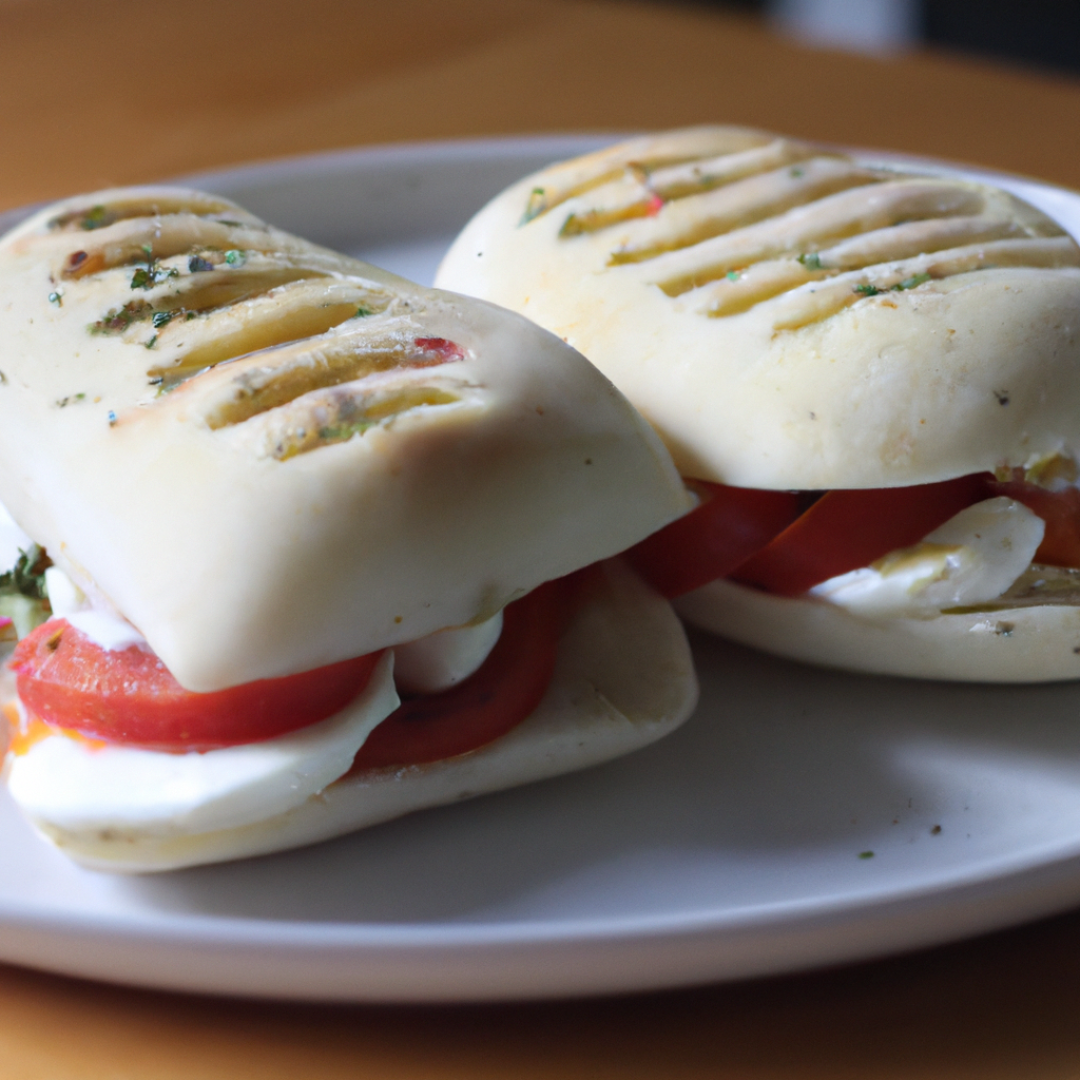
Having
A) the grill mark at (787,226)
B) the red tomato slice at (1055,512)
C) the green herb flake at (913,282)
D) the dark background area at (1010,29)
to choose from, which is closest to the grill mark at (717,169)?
the grill mark at (787,226)

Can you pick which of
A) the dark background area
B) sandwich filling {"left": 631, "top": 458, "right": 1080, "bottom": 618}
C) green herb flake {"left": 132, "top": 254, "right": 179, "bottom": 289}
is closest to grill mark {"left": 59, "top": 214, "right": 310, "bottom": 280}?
green herb flake {"left": 132, "top": 254, "right": 179, "bottom": 289}

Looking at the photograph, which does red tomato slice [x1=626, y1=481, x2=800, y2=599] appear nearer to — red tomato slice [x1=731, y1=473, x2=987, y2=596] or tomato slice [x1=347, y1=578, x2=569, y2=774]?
red tomato slice [x1=731, y1=473, x2=987, y2=596]

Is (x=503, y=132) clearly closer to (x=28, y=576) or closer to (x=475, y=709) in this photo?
(x=28, y=576)

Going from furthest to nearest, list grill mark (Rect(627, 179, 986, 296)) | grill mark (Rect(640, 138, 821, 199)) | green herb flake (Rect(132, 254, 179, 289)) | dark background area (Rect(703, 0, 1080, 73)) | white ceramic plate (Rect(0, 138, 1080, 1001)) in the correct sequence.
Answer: dark background area (Rect(703, 0, 1080, 73)) < grill mark (Rect(640, 138, 821, 199)) < grill mark (Rect(627, 179, 986, 296)) < green herb flake (Rect(132, 254, 179, 289)) < white ceramic plate (Rect(0, 138, 1080, 1001))

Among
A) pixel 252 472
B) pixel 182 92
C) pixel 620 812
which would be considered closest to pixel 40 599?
pixel 252 472

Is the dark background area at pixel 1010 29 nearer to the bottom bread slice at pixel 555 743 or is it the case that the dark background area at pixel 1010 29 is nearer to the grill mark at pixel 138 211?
the grill mark at pixel 138 211

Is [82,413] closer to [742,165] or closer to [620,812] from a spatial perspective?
[620,812]
